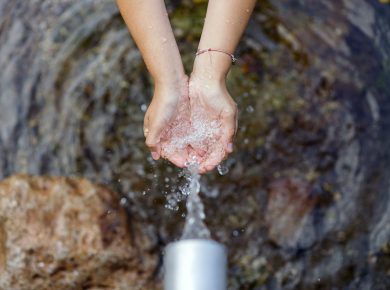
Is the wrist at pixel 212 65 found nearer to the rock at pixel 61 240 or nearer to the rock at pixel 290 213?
the rock at pixel 61 240

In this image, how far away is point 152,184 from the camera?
304cm

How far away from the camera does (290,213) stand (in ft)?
9.95

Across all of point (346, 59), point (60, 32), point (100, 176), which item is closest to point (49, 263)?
point (100, 176)

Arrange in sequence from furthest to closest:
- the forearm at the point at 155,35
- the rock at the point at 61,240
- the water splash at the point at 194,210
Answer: the water splash at the point at 194,210
the rock at the point at 61,240
the forearm at the point at 155,35

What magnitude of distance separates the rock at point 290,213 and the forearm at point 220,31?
3.72 feet

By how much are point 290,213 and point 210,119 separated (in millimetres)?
1092

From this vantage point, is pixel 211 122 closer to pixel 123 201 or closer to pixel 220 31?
pixel 220 31

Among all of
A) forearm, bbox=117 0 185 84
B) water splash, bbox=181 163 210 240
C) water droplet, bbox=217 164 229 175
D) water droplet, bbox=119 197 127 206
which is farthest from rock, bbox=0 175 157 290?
forearm, bbox=117 0 185 84

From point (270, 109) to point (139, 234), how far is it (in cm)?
91

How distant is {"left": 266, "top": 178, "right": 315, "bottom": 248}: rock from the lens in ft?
9.85

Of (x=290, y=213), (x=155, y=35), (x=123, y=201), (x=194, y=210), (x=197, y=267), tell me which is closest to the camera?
(x=197, y=267)

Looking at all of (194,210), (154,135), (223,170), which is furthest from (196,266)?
(223,170)

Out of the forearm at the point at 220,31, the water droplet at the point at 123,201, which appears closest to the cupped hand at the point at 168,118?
the forearm at the point at 220,31

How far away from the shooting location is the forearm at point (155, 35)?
6.58 ft
